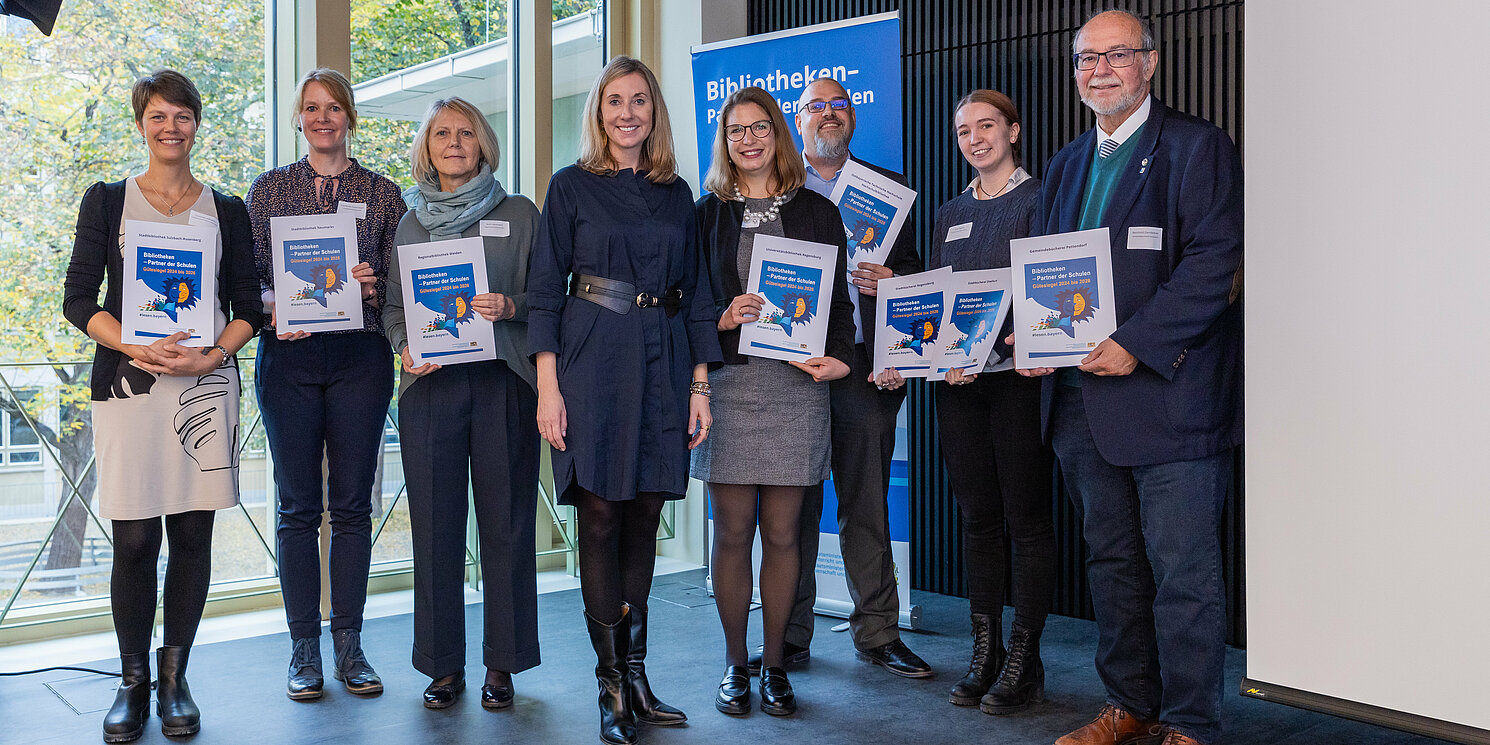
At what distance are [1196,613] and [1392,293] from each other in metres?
0.87

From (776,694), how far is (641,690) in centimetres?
38

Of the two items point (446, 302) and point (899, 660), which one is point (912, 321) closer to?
point (899, 660)

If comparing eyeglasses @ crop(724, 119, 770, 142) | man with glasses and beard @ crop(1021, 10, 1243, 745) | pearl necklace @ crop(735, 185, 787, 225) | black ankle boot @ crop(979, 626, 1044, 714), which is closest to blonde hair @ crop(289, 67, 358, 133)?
eyeglasses @ crop(724, 119, 770, 142)

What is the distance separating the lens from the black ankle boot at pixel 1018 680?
117 inches

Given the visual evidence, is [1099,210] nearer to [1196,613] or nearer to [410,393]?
[1196,613]

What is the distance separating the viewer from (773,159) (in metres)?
3.05

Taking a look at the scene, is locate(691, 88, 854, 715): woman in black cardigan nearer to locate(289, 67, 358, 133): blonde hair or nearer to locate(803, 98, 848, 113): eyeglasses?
locate(803, 98, 848, 113): eyeglasses

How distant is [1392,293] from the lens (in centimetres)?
204

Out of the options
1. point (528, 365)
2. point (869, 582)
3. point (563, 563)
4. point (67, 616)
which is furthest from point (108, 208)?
point (563, 563)

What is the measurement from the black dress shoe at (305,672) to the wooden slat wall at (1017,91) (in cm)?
266

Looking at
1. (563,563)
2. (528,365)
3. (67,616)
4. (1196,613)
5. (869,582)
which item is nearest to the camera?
(1196,613)

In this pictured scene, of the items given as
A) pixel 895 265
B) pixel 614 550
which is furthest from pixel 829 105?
pixel 614 550

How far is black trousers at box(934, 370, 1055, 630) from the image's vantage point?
3.00 meters

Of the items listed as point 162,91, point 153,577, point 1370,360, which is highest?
point 162,91
